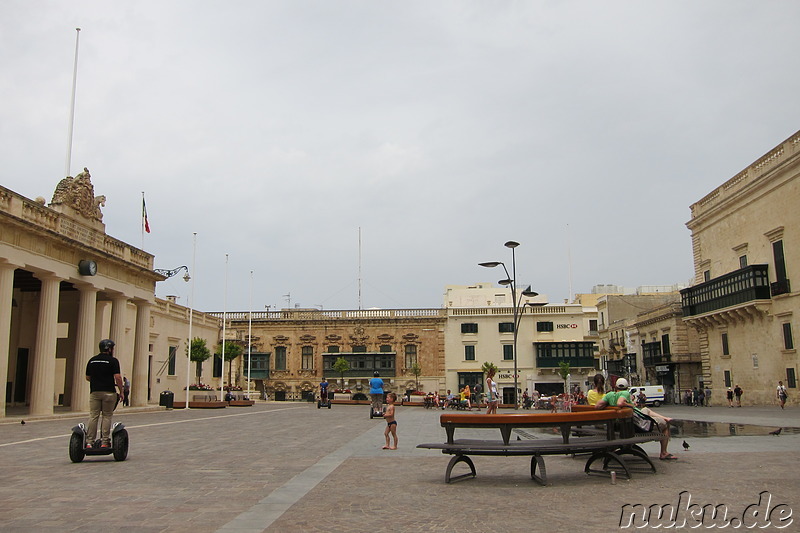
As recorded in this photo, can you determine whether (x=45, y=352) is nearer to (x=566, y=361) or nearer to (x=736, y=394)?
(x=736, y=394)

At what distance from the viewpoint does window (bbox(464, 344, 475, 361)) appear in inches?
2309

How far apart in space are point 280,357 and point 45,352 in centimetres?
3796

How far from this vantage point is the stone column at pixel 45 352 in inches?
897

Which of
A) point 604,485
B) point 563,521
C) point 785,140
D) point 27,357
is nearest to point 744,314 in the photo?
point 785,140

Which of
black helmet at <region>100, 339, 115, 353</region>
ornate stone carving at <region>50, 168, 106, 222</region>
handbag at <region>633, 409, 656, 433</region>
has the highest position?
ornate stone carving at <region>50, 168, 106, 222</region>

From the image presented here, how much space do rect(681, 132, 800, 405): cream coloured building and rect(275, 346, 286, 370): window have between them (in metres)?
35.5

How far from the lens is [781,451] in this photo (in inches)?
432

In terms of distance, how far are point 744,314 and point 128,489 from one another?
34626mm

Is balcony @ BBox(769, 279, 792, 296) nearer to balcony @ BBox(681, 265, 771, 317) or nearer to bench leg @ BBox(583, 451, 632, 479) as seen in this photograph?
balcony @ BBox(681, 265, 771, 317)

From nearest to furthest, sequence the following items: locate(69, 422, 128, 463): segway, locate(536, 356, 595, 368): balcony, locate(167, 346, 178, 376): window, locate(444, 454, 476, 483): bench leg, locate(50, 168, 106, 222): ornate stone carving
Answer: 1. locate(444, 454, 476, 483): bench leg
2. locate(69, 422, 128, 463): segway
3. locate(50, 168, 106, 222): ornate stone carving
4. locate(167, 346, 178, 376): window
5. locate(536, 356, 595, 368): balcony

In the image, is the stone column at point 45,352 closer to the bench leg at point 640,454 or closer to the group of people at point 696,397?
the bench leg at point 640,454

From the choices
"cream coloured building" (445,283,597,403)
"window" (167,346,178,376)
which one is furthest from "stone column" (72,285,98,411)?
"cream coloured building" (445,283,597,403)

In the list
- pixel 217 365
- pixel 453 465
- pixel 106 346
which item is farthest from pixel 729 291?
pixel 217 365

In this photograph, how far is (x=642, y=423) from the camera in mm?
9445
